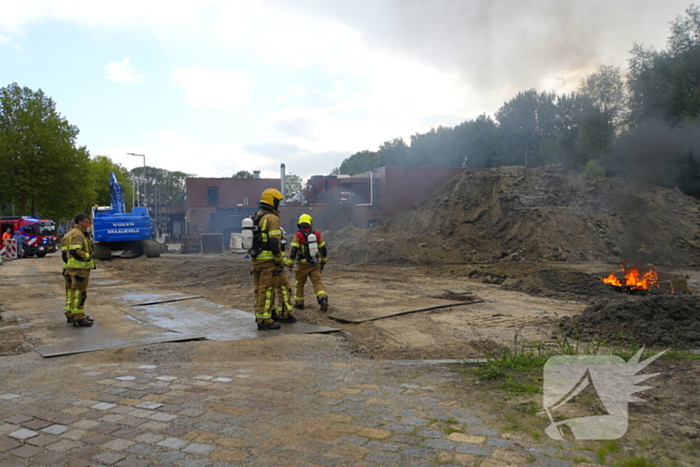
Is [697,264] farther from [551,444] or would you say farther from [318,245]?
[551,444]

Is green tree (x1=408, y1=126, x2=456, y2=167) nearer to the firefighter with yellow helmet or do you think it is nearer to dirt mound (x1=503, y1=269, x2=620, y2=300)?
dirt mound (x1=503, y1=269, x2=620, y2=300)

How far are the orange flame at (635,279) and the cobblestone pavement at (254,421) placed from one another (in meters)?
8.90

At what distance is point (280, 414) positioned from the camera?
366 centimetres

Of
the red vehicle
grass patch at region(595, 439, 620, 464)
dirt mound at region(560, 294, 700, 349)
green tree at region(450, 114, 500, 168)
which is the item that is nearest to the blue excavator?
the red vehicle

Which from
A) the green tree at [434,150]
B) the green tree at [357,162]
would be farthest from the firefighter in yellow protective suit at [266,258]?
the green tree at [357,162]

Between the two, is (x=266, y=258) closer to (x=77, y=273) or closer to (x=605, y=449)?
(x=77, y=273)

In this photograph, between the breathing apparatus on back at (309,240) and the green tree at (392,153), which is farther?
the green tree at (392,153)

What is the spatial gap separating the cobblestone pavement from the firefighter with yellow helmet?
95.0 inches

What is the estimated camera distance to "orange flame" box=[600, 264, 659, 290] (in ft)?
38.7

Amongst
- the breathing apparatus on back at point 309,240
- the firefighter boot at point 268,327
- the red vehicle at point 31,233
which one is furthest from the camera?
the red vehicle at point 31,233

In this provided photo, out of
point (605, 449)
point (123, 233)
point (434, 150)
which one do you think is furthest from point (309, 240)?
point (434, 150)

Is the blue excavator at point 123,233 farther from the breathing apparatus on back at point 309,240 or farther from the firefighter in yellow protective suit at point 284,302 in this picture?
the firefighter in yellow protective suit at point 284,302

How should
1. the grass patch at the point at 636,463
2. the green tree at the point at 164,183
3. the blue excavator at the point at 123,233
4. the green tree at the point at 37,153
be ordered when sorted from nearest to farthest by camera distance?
the grass patch at the point at 636,463
the blue excavator at the point at 123,233
the green tree at the point at 37,153
the green tree at the point at 164,183

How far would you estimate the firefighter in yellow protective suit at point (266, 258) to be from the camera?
7.39 m
